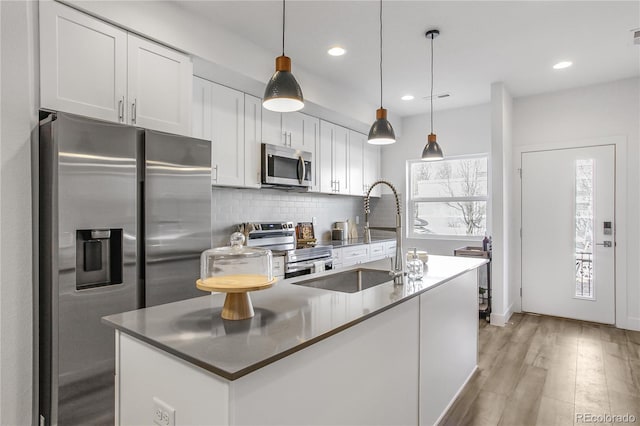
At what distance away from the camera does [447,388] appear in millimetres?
2334

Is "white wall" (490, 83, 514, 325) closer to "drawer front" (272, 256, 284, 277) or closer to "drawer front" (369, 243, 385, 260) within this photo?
"drawer front" (369, 243, 385, 260)

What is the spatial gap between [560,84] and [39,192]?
5.11m

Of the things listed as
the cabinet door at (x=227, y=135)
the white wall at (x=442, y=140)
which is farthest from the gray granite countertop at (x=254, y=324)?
the white wall at (x=442, y=140)

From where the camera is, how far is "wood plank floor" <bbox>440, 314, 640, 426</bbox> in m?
2.33

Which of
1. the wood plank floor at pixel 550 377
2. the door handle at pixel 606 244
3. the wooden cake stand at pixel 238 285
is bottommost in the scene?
the wood plank floor at pixel 550 377

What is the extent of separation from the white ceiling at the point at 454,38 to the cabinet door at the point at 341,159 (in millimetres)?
693

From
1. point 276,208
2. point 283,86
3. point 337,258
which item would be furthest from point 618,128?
point 283,86

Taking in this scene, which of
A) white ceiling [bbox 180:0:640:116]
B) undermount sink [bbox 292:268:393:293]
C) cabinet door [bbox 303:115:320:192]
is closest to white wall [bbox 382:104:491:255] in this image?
white ceiling [bbox 180:0:640:116]

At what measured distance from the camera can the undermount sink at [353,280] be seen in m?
2.25

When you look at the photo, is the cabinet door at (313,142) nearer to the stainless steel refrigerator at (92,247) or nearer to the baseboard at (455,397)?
the stainless steel refrigerator at (92,247)

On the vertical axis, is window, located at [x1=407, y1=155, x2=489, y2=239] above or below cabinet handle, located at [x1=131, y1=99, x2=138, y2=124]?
below

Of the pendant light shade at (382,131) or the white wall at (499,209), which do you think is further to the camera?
the white wall at (499,209)

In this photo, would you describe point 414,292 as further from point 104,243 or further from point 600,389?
point 600,389

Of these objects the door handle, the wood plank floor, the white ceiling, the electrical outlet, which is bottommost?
the wood plank floor
